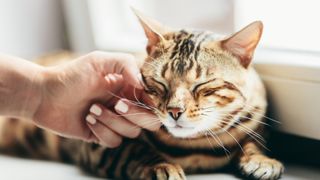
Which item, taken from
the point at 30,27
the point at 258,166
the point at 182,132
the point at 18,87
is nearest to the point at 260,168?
the point at 258,166

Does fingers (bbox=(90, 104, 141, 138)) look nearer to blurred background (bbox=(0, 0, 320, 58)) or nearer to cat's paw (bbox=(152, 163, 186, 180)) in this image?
cat's paw (bbox=(152, 163, 186, 180))

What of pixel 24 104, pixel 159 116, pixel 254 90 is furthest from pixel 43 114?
pixel 254 90

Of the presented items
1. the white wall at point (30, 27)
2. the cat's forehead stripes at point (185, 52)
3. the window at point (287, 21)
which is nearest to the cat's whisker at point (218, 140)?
the cat's forehead stripes at point (185, 52)

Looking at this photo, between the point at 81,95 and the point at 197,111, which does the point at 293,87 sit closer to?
the point at 197,111

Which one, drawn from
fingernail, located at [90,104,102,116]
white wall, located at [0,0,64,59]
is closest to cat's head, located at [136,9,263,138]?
Answer: fingernail, located at [90,104,102,116]

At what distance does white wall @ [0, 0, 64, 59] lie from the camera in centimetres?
133

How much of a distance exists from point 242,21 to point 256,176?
13.4 inches

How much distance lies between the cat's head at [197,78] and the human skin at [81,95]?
0.04m

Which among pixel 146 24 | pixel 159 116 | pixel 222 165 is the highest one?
pixel 146 24

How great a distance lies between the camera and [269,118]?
968 mm

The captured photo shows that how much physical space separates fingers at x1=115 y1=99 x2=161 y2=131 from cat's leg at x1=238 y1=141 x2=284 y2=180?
161 mm

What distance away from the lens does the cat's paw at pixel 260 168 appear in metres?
0.86

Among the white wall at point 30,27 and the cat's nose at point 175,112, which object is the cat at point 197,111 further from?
the white wall at point 30,27

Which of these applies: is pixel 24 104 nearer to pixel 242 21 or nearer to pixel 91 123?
pixel 91 123
